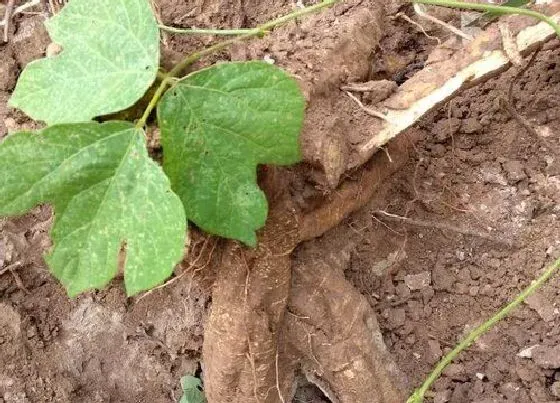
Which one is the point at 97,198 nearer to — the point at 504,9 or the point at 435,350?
the point at 504,9

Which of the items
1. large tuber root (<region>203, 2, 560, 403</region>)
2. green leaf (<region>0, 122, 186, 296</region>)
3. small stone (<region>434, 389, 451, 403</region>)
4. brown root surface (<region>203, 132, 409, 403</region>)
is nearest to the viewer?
green leaf (<region>0, 122, 186, 296</region>)

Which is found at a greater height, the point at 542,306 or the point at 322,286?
the point at 322,286

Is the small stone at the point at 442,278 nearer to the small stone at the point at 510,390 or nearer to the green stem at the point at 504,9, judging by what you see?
the small stone at the point at 510,390

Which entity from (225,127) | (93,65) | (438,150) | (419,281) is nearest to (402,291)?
(419,281)

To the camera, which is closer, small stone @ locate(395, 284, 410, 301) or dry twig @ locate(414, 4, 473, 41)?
dry twig @ locate(414, 4, 473, 41)

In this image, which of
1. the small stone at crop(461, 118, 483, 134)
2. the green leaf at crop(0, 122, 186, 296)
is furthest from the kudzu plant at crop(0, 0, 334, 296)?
the small stone at crop(461, 118, 483, 134)

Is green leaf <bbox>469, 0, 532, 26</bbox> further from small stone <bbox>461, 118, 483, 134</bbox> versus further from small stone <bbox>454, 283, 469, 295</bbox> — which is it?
small stone <bbox>454, 283, 469, 295</bbox>

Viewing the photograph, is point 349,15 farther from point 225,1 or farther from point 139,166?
point 139,166
